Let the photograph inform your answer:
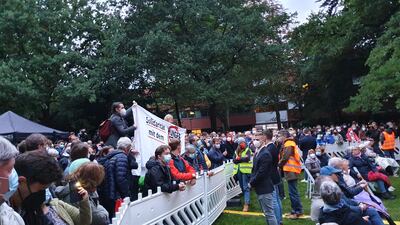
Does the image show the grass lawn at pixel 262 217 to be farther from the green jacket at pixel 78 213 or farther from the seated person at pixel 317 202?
the green jacket at pixel 78 213

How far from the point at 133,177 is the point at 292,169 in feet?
12.3

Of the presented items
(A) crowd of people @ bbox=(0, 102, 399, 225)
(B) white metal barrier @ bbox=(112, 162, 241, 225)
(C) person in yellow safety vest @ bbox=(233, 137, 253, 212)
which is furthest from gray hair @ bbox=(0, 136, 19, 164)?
(C) person in yellow safety vest @ bbox=(233, 137, 253, 212)

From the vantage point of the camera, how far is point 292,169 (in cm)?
976

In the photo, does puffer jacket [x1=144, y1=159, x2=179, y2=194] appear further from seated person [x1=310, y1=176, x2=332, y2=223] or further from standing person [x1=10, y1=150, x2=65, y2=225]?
standing person [x1=10, y1=150, x2=65, y2=225]

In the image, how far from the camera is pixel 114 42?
30359mm

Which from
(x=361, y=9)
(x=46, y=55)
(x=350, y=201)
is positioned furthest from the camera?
(x=46, y=55)

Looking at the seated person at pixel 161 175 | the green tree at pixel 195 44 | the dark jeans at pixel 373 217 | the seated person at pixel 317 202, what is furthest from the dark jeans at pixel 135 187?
the green tree at pixel 195 44

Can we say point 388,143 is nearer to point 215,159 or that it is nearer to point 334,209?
point 215,159

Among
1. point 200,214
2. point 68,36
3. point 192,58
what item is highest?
point 68,36

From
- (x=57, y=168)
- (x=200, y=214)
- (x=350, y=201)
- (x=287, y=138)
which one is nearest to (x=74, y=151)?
(x=57, y=168)

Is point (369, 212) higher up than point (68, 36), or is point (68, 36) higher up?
point (68, 36)

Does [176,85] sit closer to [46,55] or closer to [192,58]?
[192,58]

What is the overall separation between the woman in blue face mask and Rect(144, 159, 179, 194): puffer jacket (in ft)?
12.1

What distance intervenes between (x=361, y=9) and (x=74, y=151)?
25.4 metres
